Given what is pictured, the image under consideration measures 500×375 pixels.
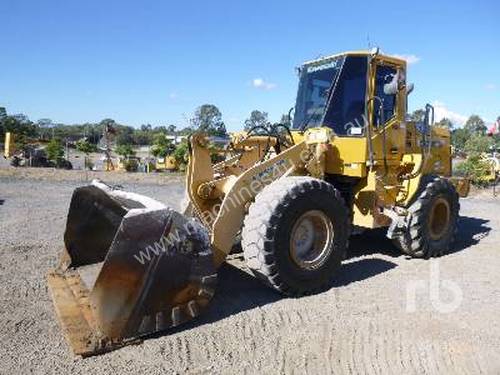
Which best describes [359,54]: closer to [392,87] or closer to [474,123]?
[392,87]

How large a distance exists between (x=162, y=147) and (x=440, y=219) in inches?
935

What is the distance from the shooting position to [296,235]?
5.42 metres

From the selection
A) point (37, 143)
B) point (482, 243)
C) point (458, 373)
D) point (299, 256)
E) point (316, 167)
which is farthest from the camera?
point (37, 143)

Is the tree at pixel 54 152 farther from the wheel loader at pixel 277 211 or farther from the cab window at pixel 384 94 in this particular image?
the cab window at pixel 384 94

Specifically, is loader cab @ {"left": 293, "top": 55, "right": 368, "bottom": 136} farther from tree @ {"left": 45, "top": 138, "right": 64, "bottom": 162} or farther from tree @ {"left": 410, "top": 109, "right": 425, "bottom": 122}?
tree @ {"left": 45, "top": 138, "right": 64, "bottom": 162}

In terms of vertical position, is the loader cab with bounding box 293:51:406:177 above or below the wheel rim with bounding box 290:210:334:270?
above

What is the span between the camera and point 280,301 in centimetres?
516

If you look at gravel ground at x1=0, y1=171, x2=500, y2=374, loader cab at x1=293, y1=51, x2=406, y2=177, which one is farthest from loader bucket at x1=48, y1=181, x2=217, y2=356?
loader cab at x1=293, y1=51, x2=406, y2=177

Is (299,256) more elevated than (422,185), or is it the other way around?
(422,185)

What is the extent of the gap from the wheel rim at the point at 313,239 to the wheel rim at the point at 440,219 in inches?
93.1

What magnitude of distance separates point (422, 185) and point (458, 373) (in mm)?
3622

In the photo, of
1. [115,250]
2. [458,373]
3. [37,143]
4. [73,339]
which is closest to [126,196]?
[115,250]

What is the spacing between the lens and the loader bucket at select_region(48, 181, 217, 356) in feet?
13.4

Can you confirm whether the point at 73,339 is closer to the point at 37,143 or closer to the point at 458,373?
the point at 458,373
